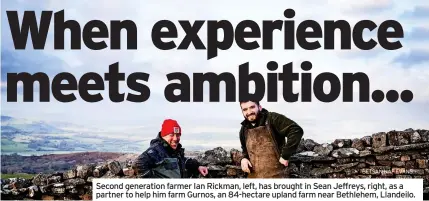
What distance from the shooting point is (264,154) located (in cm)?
1005

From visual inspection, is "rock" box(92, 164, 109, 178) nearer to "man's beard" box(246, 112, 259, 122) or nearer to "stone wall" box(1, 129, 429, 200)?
"stone wall" box(1, 129, 429, 200)

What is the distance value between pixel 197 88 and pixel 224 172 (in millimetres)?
1220

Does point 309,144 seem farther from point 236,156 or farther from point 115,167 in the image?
point 115,167

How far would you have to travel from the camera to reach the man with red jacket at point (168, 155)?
10055 millimetres

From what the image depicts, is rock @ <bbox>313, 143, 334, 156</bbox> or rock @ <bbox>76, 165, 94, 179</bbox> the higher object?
rock @ <bbox>313, 143, 334, 156</bbox>

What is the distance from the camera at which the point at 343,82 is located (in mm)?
10016

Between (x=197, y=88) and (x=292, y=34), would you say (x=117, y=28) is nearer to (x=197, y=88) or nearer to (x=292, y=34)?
(x=197, y=88)

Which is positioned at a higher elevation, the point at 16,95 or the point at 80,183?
the point at 16,95

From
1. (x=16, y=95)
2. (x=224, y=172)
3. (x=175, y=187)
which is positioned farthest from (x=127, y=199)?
(x=16, y=95)

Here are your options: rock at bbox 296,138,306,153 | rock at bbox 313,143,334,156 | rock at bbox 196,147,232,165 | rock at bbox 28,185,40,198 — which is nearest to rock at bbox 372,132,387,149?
rock at bbox 313,143,334,156

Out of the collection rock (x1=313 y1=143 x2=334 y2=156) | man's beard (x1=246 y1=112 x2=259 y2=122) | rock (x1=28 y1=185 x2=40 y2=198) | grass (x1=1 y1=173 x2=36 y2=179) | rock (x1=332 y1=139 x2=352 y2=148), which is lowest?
rock (x1=28 y1=185 x2=40 y2=198)

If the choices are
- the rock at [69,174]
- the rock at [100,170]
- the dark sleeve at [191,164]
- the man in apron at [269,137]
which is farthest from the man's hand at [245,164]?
the rock at [69,174]

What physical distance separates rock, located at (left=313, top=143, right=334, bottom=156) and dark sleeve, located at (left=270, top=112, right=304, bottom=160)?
0.38 m

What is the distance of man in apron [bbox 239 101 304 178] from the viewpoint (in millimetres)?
9984
